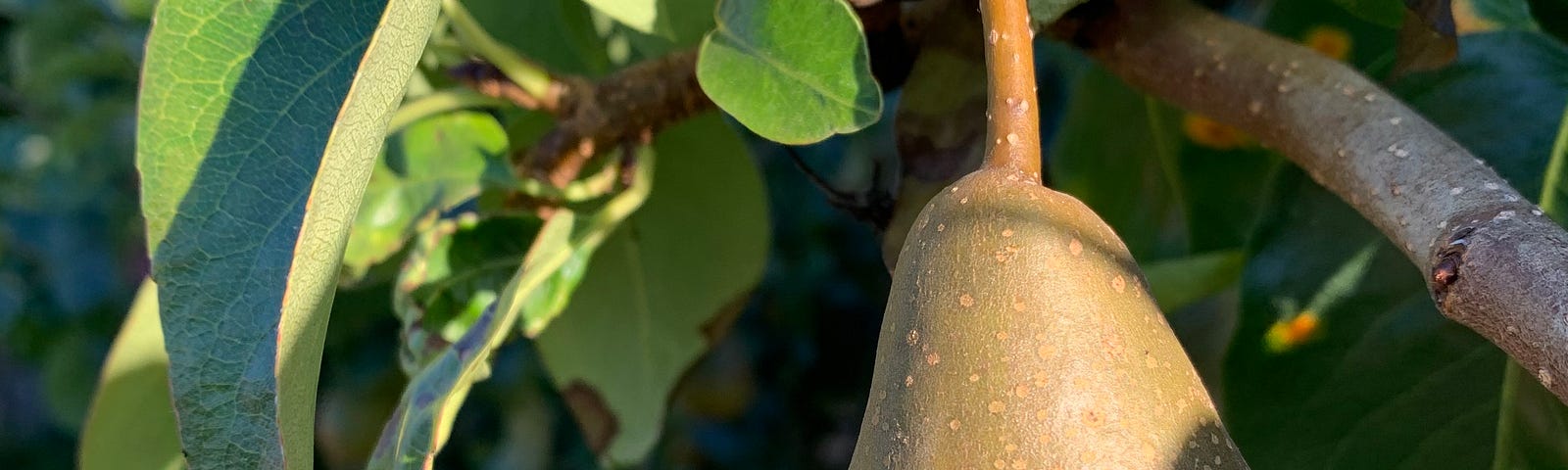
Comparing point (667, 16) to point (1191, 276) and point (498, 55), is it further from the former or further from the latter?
point (1191, 276)

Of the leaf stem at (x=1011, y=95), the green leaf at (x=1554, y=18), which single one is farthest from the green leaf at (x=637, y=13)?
the green leaf at (x=1554, y=18)

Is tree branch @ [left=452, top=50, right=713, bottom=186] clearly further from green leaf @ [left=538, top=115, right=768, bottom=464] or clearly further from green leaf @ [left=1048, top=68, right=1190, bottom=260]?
green leaf @ [left=1048, top=68, right=1190, bottom=260]

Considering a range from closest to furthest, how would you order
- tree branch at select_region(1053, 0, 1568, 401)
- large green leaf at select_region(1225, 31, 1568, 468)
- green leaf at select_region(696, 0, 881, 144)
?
tree branch at select_region(1053, 0, 1568, 401)
green leaf at select_region(696, 0, 881, 144)
large green leaf at select_region(1225, 31, 1568, 468)

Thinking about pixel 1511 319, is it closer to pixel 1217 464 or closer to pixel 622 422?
pixel 1217 464

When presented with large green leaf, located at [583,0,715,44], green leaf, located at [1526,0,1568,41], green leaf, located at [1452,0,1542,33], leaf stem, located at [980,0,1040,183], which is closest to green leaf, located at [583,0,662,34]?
large green leaf, located at [583,0,715,44]

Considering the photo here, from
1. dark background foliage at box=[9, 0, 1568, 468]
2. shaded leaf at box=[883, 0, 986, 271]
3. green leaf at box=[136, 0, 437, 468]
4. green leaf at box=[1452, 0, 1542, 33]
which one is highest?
green leaf at box=[136, 0, 437, 468]

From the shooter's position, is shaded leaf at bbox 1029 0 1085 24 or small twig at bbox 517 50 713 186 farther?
small twig at bbox 517 50 713 186

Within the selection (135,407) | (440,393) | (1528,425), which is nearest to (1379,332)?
(1528,425)
